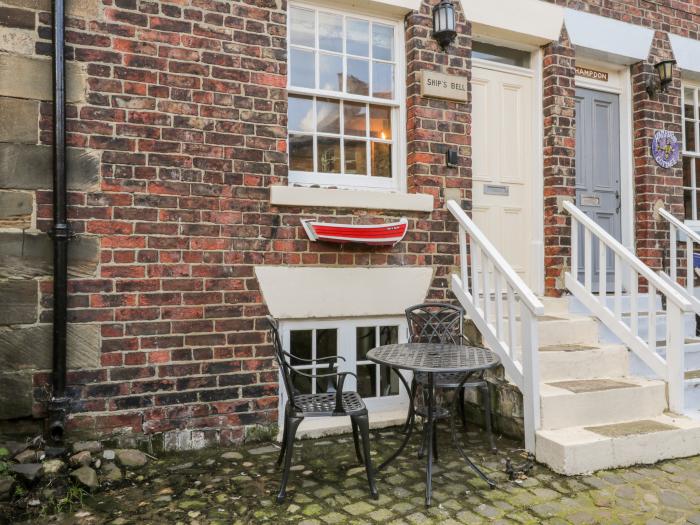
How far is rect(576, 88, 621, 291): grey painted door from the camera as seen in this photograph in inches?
223

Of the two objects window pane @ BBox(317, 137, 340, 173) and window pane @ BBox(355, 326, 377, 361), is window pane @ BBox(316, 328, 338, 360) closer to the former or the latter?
window pane @ BBox(355, 326, 377, 361)

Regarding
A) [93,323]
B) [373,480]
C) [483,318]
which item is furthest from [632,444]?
[93,323]

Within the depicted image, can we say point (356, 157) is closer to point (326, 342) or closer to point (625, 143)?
point (326, 342)

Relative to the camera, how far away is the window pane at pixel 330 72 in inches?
180

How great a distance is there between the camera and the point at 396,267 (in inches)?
180

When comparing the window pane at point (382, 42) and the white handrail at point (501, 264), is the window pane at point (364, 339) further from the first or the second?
the window pane at point (382, 42)

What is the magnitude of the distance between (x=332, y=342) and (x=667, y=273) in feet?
12.5

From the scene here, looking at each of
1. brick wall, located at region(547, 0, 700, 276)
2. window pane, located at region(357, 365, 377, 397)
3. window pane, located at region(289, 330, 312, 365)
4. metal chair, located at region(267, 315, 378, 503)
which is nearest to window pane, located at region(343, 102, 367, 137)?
window pane, located at region(289, 330, 312, 365)

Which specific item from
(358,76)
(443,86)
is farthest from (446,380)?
(358,76)

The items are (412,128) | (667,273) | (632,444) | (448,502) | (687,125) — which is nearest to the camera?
(448,502)

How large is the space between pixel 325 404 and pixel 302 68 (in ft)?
8.84

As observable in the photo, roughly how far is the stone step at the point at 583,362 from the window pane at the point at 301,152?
2.34 metres

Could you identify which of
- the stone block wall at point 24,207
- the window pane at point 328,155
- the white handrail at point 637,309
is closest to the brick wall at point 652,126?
the white handrail at point 637,309

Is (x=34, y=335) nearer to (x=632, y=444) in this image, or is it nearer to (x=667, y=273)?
(x=632, y=444)
